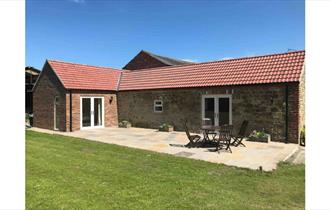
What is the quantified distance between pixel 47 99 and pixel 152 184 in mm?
15741

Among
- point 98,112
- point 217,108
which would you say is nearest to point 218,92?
point 217,108

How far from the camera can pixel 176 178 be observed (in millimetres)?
6559

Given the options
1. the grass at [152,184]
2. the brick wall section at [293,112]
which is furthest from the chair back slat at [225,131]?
the brick wall section at [293,112]

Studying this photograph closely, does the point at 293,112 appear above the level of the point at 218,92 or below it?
below

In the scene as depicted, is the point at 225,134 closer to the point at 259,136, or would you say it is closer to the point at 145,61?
the point at 259,136

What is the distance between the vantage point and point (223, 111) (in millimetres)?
15297

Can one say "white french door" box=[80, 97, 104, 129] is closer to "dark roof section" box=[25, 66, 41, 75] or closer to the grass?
the grass

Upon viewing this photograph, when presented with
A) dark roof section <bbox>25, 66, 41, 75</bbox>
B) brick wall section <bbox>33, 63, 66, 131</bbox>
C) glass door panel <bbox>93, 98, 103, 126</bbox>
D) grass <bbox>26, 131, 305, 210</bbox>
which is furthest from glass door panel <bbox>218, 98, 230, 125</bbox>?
dark roof section <bbox>25, 66, 41, 75</bbox>

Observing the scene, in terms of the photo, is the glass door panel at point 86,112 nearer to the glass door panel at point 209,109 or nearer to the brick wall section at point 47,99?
the brick wall section at point 47,99

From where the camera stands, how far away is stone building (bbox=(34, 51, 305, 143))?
43.5 feet

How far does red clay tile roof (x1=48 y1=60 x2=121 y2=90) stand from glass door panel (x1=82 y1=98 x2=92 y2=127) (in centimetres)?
98

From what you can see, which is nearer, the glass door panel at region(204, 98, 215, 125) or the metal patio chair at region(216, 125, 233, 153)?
the metal patio chair at region(216, 125, 233, 153)
